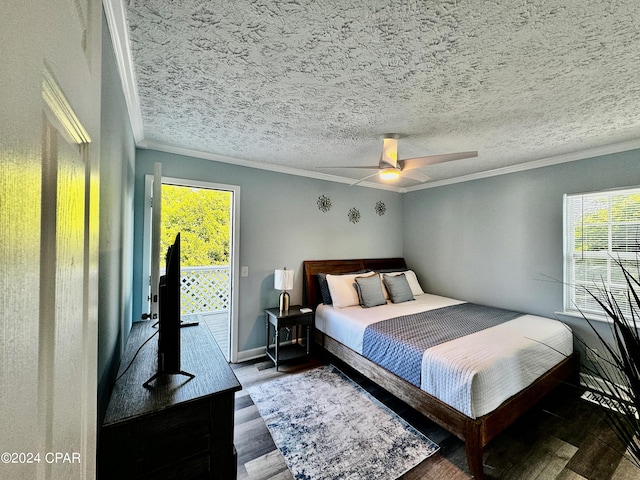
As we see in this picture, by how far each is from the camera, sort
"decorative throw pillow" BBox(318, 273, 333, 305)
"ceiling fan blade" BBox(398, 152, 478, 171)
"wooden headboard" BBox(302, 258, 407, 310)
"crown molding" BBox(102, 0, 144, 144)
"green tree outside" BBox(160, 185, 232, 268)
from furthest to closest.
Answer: "green tree outside" BBox(160, 185, 232, 268), "wooden headboard" BBox(302, 258, 407, 310), "decorative throw pillow" BBox(318, 273, 333, 305), "ceiling fan blade" BBox(398, 152, 478, 171), "crown molding" BBox(102, 0, 144, 144)

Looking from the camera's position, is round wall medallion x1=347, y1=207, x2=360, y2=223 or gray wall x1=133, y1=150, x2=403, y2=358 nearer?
gray wall x1=133, y1=150, x2=403, y2=358

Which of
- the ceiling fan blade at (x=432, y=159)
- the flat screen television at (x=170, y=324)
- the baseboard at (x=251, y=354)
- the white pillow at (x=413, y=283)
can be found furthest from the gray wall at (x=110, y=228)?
the white pillow at (x=413, y=283)

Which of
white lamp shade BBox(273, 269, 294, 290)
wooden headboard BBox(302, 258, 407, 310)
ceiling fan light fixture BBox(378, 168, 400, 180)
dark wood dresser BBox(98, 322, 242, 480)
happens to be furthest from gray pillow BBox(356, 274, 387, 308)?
dark wood dresser BBox(98, 322, 242, 480)

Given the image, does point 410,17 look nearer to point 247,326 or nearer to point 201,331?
point 201,331

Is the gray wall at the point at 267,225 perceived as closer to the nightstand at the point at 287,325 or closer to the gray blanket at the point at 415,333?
the nightstand at the point at 287,325

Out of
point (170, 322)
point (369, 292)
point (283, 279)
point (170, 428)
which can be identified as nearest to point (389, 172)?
point (369, 292)

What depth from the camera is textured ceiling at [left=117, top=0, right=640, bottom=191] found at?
121 centimetres

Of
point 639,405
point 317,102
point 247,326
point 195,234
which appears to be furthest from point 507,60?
point 195,234

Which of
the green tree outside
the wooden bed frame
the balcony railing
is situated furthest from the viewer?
the green tree outside

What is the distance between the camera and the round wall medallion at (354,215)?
4289 millimetres

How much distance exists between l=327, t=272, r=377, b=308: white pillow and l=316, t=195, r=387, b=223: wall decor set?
1009 mm

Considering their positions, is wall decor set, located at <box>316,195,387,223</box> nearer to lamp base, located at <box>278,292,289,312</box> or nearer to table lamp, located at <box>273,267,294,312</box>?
table lamp, located at <box>273,267,294,312</box>

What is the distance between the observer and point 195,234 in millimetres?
6605

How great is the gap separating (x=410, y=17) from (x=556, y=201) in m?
3.03
